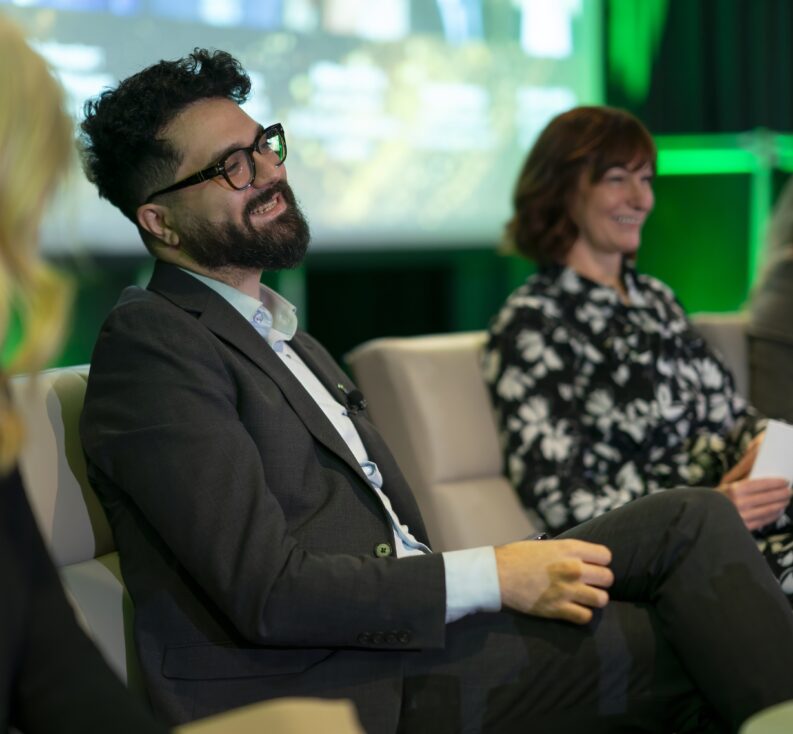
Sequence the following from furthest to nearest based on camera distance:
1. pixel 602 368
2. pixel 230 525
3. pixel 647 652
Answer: pixel 602 368 → pixel 647 652 → pixel 230 525

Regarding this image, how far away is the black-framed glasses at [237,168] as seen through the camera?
75.7 inches

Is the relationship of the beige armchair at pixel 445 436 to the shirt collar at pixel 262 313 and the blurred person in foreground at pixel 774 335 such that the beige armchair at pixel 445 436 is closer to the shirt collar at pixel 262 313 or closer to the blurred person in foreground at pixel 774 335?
the shirt collar at pixel 262 313

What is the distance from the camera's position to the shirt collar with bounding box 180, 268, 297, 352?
74.7 inches

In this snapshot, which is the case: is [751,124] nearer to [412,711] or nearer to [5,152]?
[412,711]

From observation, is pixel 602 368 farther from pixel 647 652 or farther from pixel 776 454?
pixel 647 652

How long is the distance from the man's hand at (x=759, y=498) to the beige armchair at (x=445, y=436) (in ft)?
1.43

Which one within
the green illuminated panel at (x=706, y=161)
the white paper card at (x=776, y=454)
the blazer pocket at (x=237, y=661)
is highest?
the green illuminated panel at (x=706, y=161)

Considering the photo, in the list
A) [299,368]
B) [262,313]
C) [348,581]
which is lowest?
[348,581]

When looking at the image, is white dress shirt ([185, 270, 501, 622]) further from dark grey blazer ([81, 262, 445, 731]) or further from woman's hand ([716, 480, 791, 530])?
woman's hand ([716, 480, 791, 530])

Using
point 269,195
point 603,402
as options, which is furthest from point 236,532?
point 603,402

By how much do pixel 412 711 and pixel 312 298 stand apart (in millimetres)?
2871

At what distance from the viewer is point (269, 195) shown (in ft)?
6.45

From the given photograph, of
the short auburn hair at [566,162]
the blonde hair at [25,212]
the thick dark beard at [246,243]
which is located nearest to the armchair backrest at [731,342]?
the short auburn hair at [566,162]

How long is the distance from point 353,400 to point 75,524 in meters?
0.50
